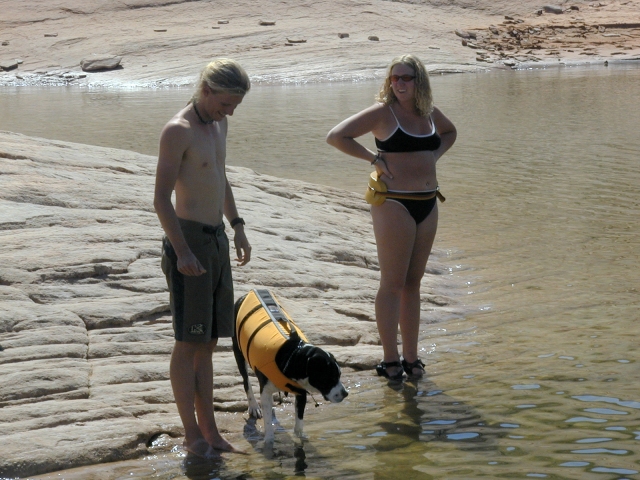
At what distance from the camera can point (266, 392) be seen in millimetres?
4215

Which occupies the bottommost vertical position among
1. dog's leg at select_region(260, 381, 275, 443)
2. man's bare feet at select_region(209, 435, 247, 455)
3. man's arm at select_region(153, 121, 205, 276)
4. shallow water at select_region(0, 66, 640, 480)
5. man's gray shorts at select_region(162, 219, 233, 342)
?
shallow water at select_region(0, 66, 640, 480)

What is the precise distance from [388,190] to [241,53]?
85.1 feet

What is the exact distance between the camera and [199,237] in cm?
384

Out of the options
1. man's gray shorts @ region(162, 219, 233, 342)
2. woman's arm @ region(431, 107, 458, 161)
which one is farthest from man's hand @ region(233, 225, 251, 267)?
woman's arm @ region(431, 107, 458, 161)

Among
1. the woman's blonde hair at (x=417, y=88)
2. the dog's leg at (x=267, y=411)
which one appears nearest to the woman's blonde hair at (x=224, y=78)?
the woman's blonde hair at (x=417, y=88)

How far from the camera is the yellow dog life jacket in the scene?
408cm

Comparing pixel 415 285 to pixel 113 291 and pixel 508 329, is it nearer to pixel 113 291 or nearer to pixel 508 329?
pixel 508 329

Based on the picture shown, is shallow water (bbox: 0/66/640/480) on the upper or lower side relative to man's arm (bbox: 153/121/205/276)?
lower

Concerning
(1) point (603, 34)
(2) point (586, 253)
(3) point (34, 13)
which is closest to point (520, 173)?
(2) point (586, 253)

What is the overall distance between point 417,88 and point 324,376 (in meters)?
1.60

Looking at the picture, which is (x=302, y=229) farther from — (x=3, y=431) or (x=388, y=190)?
(x=3, y=431)

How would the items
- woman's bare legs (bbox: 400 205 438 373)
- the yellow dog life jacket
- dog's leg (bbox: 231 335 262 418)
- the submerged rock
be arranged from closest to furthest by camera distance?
the yellow dog life jacket → dog's leg (bbox: 231 335 262 418) → woman's bare legs (bbox: 400 205 438 373) → the submerged rock

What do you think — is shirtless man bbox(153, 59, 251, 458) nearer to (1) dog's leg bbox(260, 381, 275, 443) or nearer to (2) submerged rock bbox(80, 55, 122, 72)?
(1) dog's leg bbox(260, 381, 275, 443)

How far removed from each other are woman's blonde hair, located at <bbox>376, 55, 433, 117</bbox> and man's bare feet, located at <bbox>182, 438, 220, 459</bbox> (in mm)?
1955
